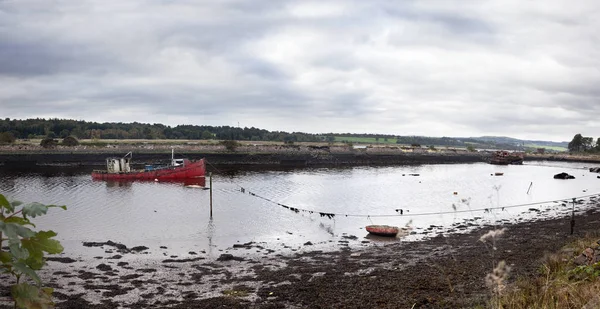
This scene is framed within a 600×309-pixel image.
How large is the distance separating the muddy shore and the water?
2.10 metres

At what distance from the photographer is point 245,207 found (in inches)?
1559

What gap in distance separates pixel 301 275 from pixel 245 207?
2242cm

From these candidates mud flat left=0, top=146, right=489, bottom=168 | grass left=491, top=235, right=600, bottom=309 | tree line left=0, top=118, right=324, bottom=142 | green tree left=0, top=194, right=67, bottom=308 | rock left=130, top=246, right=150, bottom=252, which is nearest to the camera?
green tree left=0, top=194, right=67, bottom=308

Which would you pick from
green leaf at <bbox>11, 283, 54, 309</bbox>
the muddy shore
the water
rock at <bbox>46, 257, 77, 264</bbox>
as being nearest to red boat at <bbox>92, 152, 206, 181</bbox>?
the water

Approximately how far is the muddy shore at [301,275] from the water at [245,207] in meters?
2.10

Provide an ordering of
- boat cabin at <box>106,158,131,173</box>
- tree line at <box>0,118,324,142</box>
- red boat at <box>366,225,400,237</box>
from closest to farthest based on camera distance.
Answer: red boat at <box>366,225,400,237</box> < boat cabin at <box>106,158,131,173</box> < tree line at <box>0,118,324,142</box>

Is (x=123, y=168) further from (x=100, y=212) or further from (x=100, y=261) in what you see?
(x=100, y=261)

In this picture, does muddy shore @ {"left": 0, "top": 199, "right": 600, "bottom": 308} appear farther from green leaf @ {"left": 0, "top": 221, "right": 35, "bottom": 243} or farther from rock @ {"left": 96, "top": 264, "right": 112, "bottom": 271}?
green leaf @ {"left": 0, "top": 221, "right": 35, "bottom": 243}

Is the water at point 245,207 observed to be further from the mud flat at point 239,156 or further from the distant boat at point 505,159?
the distant boat at point 505,159

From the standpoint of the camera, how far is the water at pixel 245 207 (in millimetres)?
27672

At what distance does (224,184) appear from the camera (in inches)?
2229

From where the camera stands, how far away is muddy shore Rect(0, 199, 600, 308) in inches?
542

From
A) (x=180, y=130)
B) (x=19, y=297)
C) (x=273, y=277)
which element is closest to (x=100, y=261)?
(x=273, y=277)

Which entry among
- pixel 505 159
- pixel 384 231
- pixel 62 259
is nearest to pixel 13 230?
pixel 62 259
